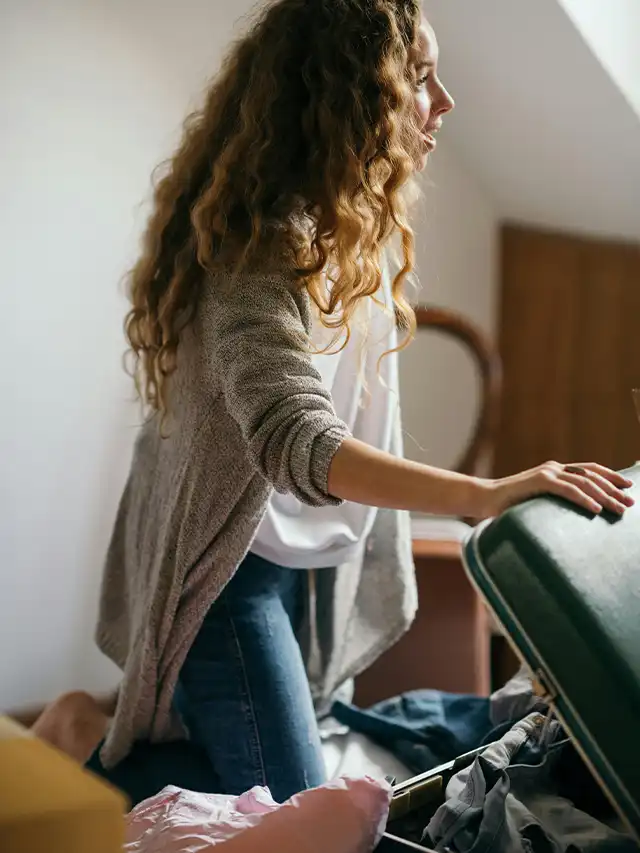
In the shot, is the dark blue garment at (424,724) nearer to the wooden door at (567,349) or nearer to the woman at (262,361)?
the woman at (262,361)

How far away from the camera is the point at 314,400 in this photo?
2.81ft

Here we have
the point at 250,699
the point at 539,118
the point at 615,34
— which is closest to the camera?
the point at 250,699

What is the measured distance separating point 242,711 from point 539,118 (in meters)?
1.45

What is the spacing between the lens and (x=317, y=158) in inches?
40.4

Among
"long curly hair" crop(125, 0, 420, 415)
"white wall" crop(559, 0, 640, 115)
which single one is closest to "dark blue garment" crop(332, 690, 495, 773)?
"long curly hair" crop(125, 0, 420, 415)

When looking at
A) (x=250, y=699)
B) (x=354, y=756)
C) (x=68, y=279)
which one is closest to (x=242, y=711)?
(x=250, y=699)

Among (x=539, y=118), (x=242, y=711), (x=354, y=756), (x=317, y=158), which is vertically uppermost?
(x=539, y=118)

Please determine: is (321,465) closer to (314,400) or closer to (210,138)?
(314,400)

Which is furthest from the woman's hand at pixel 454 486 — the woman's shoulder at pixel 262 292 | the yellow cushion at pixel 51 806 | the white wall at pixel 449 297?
the white wall at pixel 449 297

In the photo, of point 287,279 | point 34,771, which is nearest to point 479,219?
point 287,279

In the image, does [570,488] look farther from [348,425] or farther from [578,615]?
[348,425]

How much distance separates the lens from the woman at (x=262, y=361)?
89 centimetres

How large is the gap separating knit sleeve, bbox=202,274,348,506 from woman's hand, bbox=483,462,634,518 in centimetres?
15

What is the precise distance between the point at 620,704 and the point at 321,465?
0.31 metres
